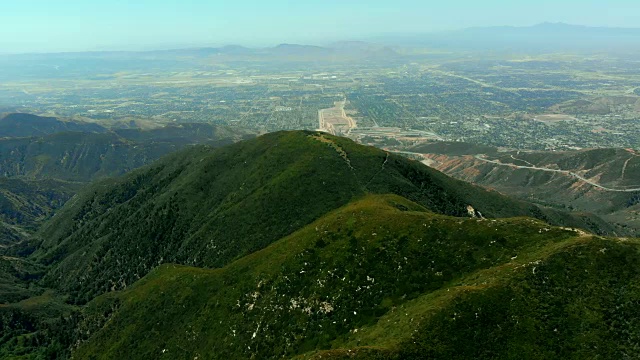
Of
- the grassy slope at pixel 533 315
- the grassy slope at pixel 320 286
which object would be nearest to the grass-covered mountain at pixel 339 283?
the grassy slope at pixel 533 315

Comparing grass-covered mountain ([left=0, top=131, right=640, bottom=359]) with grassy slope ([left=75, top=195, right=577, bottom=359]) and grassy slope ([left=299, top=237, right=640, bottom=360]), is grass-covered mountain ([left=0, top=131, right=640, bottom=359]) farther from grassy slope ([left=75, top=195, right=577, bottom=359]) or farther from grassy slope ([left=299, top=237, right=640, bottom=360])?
grassy slope ([left=75, top=195, right=577, bottom=359])

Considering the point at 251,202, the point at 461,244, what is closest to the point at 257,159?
the point at 251,202

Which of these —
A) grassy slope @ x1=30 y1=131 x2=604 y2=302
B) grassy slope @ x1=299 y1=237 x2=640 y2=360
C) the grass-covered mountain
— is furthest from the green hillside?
grassy slope @ x1=30 y1=131 x2=604 y2=302

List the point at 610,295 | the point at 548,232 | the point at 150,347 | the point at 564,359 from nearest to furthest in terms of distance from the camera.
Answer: the point at 564,359
the point at 610,295
the point at 548,232
the point at 150,347

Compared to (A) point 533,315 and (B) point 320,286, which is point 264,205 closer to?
(B) point 320,286

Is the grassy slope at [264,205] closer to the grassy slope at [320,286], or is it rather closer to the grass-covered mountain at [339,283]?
the grass-covered mountain at [339,283]

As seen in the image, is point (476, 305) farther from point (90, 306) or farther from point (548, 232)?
point (90, 306)
